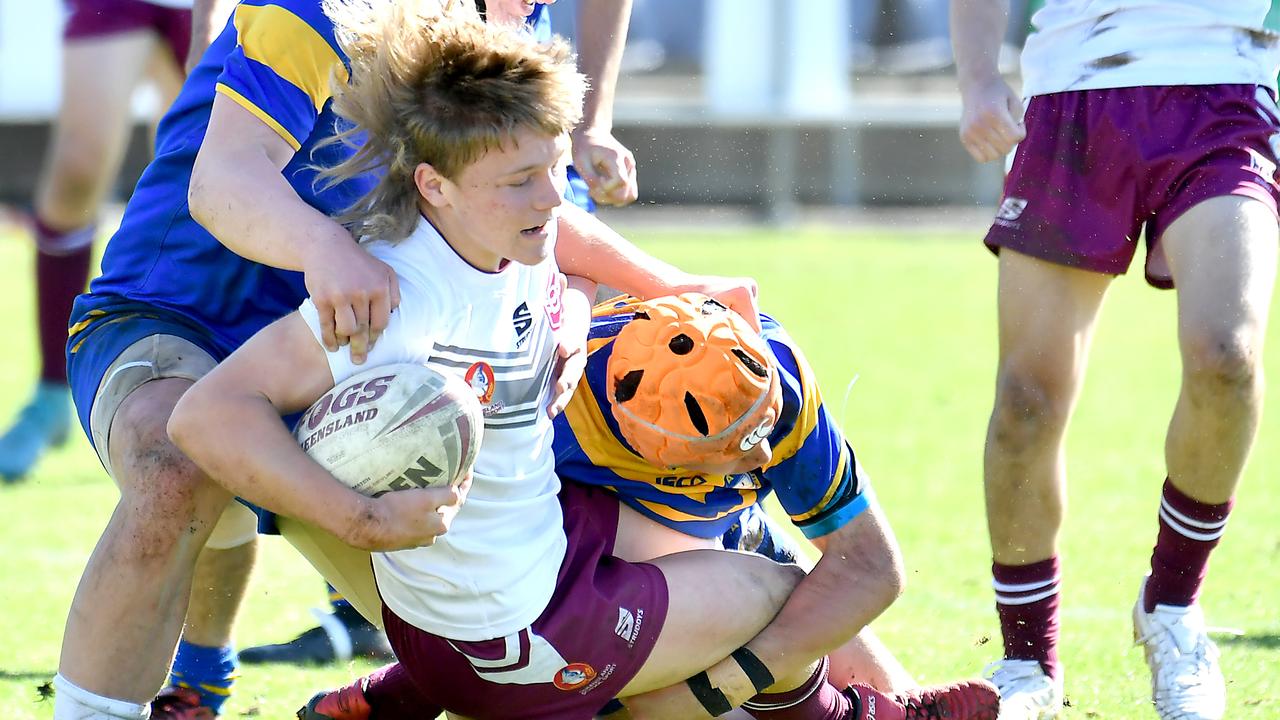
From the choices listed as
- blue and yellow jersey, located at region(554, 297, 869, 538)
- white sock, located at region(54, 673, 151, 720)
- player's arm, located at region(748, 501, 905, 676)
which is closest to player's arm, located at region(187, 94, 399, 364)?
blue and yellow jersey, located at region(554, 297, 869, 538)

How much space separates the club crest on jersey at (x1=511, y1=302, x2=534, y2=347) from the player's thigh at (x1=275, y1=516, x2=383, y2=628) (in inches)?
19.6

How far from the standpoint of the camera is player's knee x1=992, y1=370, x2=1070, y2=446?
3.54 meters

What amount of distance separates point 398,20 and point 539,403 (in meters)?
0.68

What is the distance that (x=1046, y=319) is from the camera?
141 inches

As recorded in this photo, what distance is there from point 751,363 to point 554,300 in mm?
386

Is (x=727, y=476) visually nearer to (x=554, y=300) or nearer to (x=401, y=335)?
(x=554, y=300)

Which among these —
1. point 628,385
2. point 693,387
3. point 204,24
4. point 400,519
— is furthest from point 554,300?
point 204,24

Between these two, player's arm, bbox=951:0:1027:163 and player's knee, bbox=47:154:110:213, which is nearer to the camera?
player's arm, bbox=951:0:1027:163

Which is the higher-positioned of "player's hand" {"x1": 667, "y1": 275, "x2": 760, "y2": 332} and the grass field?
"player's hand" {"x1": 667, "y1": 275, "x2": 760, "y2": 332}

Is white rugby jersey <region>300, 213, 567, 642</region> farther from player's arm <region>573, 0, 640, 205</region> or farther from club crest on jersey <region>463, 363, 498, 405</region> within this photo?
player's arm <region>573, 0, 640, 205</region>

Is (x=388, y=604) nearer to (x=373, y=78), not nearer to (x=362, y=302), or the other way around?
(x=362, y=302)

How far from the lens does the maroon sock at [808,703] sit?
119 inches

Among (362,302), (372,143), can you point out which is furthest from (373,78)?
(362,302)

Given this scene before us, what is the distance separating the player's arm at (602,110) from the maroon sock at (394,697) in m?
1.07
